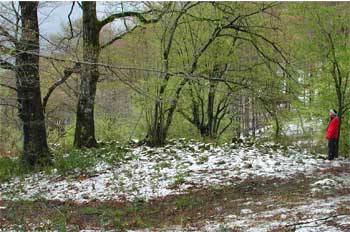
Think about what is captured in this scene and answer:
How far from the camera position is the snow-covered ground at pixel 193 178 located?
22.9 feet

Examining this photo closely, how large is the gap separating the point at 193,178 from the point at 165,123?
5.73 meters

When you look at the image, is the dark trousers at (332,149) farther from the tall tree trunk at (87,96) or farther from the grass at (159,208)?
the tall tree trunk at (87,96)

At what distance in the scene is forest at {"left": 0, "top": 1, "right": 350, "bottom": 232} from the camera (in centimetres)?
700

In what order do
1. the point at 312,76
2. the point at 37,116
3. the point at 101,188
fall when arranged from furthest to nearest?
the point at 312,76 → the point at 37,116 → the point at 101,188

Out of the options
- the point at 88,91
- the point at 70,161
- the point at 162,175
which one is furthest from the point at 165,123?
the point at 162,175

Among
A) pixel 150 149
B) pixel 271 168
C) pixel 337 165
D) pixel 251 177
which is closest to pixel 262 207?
pixel 251 177

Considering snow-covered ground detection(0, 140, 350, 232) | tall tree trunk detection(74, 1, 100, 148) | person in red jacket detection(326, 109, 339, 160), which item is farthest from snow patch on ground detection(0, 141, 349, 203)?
tall tree trunk detection(74, 1, 100, 148)

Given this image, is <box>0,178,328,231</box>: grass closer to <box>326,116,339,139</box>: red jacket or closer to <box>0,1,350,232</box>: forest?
<box>0,1,350,232</box>: forest

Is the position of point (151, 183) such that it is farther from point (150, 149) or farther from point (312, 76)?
point (312, 76)

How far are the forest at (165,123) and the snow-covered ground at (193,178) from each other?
45mm

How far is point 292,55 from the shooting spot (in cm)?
1622

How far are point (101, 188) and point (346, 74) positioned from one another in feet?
32.2

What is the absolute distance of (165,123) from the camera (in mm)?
15609

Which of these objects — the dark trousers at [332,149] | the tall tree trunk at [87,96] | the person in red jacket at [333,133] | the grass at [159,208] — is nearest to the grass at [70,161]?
the tall tree trunk at [87,96]
